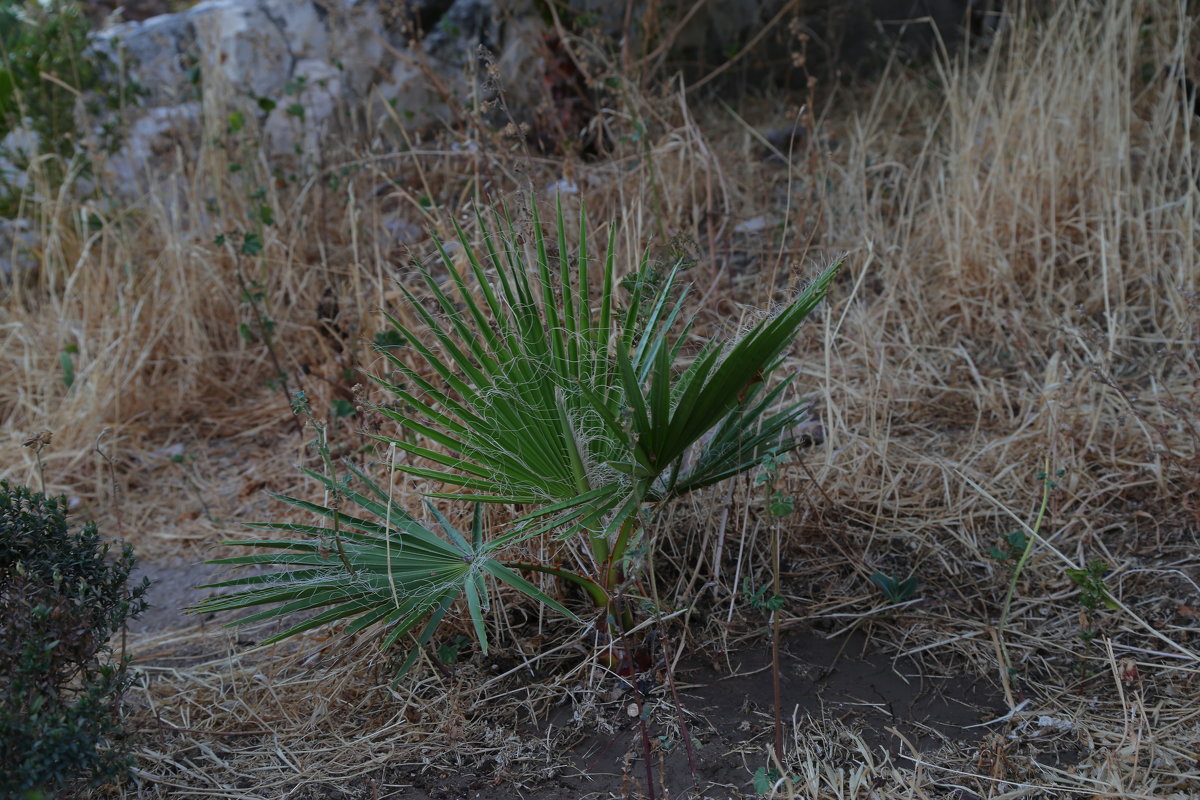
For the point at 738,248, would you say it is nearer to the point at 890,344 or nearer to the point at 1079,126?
the point at 890,344

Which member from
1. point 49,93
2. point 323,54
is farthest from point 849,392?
point 49,93

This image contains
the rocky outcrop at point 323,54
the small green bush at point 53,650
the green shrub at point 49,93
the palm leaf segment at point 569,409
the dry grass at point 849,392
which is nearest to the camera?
the small green bush at point 53,650

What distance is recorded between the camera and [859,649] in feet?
7.86

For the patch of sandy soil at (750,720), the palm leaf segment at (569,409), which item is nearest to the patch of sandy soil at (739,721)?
the patch of sandy soil at (750,720)

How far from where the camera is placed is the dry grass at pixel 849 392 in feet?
7.10

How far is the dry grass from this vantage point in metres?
2.16

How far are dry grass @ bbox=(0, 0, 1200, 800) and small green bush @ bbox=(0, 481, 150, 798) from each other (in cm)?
38

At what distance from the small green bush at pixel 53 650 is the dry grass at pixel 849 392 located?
0.38 metres

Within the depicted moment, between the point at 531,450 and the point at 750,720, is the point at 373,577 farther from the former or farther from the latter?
the point at 750,720

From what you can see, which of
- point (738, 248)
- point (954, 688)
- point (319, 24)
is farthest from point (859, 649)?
point (319, 24)

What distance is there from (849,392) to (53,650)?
231 centimetres

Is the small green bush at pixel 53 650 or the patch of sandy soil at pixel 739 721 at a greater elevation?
the small green bush at pixel 53 650

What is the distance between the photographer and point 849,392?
3082mm

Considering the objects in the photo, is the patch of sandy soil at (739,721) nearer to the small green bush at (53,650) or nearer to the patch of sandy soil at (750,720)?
the patch of sandy soil at (750,720)
